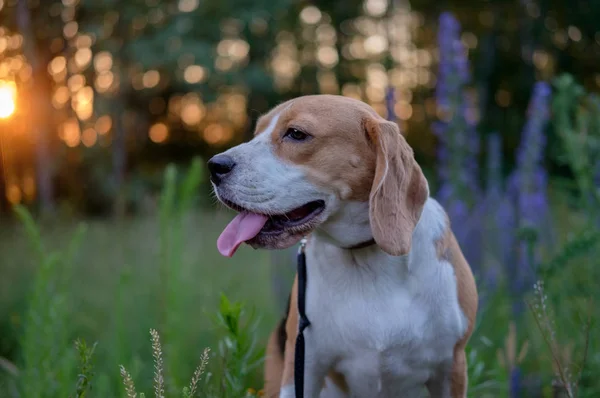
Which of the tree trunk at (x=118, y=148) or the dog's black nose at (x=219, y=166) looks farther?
the tree trunk at (x=118, y=148)

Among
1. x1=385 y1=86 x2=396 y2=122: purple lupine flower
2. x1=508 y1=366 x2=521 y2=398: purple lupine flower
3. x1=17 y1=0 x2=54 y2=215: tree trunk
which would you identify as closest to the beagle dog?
x1=508 y1=366 x2=521 y2=398: purple lupine flower

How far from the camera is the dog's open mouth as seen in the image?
216cm

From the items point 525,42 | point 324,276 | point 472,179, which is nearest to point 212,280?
point 472,179

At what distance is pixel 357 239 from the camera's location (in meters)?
2.25

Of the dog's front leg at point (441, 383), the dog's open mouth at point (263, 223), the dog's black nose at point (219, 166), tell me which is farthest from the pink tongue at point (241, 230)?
the dog's front leg at point (441, 383)

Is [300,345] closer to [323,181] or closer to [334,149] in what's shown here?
[323,181]

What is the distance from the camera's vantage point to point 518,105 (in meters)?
21.1

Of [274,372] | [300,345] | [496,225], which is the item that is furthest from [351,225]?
[496,225]

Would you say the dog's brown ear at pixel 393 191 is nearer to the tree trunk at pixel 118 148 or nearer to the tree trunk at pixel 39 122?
the tree trunk at pixel 39 122

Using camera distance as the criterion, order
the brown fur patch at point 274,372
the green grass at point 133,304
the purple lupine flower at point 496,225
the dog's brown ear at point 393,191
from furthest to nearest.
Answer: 1. the purple lupine flower at point 496,225
2. the brown fur patch at point 274,372
3. the green grass at point 133,304
4. the dog's brown ear at point 393,191

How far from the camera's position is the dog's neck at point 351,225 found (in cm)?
223

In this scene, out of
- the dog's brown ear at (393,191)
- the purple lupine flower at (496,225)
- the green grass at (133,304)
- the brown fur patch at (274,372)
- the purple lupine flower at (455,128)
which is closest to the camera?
the dog's brown ear at (393,191)

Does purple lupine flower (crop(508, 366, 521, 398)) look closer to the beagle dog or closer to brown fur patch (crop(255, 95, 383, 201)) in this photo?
the beagle dog

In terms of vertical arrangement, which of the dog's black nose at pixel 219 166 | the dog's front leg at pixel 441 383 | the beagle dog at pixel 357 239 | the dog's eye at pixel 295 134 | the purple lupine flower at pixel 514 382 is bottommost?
the purple lupine flower at pixel 514 382
